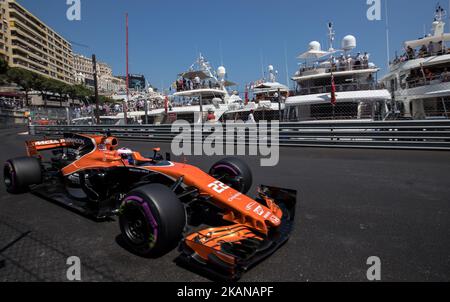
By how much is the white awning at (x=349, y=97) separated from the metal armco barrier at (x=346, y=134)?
596cm

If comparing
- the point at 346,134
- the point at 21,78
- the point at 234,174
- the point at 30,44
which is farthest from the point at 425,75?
the point at 30,44

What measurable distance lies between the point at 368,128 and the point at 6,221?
812cm

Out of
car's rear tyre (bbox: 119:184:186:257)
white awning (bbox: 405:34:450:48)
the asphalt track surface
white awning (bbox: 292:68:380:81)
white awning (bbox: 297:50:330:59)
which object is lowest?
the asphalt track surface

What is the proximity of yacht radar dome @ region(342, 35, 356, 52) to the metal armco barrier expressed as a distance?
419 inches

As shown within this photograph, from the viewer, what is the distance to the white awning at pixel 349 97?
1369cm

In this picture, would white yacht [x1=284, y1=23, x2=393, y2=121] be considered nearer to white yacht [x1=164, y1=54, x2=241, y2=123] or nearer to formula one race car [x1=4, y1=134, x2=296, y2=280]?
white yacht [x1=164, y1=54, x2=241, y2=123]

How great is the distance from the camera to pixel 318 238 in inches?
112

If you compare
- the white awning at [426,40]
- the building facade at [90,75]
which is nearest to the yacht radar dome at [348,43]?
the white awning at [426,40]

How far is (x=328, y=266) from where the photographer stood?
7.70ft

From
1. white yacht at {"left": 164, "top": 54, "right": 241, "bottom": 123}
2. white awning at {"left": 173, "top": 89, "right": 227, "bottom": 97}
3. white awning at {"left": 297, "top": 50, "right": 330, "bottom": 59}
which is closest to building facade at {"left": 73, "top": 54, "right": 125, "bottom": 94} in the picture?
white yacht at {"left": 164, "top": 54, "right": 241, "bottom": 123}

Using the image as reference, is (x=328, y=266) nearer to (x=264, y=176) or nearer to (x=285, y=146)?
(x=264, y=176)

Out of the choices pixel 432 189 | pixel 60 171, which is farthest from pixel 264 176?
pixel 60 171

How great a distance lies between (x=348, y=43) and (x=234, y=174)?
16365 millimetres

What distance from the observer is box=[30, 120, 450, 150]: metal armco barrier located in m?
7.43
